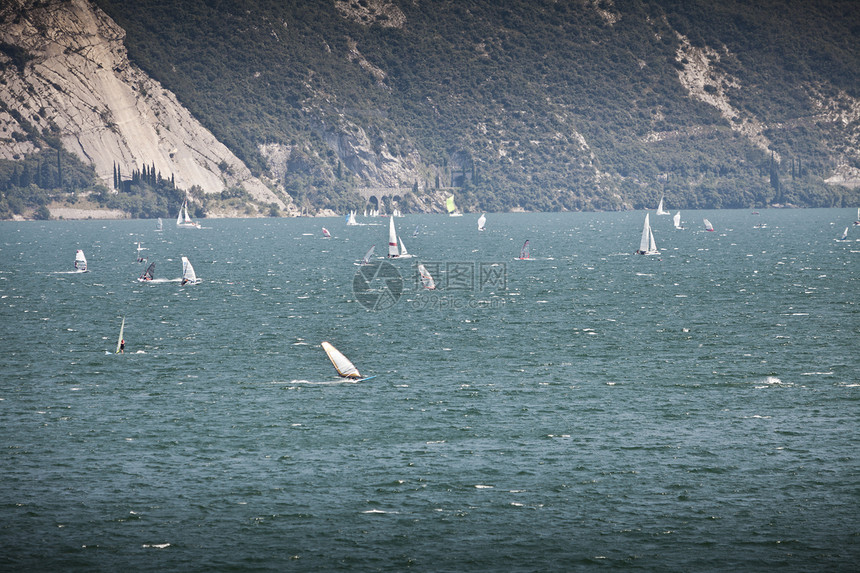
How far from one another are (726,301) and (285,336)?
43.6m

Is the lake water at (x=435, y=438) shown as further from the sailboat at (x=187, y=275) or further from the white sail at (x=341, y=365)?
the sailboat at (x=187, y=275)

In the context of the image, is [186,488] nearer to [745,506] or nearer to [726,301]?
[745,506]

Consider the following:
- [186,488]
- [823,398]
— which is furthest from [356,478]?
[823,398]

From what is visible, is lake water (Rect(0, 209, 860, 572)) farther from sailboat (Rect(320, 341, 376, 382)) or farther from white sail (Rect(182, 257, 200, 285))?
white sail (Rect(182, 257, 200, 285))

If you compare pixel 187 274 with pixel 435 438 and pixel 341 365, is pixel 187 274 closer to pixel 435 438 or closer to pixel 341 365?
pixel 341 365

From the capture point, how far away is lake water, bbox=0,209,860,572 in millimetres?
30344

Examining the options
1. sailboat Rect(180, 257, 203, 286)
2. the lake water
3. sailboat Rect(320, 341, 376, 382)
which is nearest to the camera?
the lake water

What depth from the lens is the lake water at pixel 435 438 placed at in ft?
99.6

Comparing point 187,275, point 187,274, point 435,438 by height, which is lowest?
point 435,438

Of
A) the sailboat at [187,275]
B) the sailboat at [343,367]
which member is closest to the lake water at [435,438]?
the sailboat at [343,367]

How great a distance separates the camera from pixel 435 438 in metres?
41.9

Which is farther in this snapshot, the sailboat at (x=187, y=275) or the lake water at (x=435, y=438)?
the sailboat at (x=187, y=275)

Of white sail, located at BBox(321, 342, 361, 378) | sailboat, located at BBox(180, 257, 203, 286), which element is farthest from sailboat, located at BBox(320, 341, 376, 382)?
sailboat, located at BBox(180, 257, 203, 286)

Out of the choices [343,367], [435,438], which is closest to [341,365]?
[343,367]
